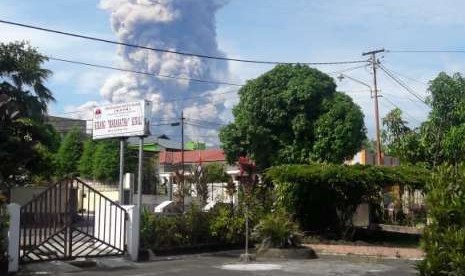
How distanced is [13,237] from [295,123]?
1567cm

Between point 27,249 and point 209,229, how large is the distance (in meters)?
6.21

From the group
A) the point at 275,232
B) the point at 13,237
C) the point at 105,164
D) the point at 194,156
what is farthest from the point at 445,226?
the point at 194,156

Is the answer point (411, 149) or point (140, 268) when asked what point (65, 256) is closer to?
point (140, 268)

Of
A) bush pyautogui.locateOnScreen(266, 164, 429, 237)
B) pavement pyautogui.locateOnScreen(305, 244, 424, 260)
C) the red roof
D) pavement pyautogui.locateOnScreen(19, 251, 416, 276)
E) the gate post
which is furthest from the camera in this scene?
the red roof

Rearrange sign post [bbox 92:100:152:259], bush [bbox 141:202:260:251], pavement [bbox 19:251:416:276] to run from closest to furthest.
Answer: pavement [bbox 19:251:416:276] → sign post [bbox 92:100:152:259] → bush [bbox 141:202:260:251]

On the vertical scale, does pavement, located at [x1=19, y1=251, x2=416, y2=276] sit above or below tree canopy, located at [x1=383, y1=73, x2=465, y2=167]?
below

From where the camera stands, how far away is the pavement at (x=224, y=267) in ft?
48.5

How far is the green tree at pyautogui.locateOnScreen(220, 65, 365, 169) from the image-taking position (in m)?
27.7

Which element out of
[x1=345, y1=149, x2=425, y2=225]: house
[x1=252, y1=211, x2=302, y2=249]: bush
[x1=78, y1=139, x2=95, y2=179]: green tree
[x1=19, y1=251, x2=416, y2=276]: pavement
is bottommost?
[x1=19, y1=251, x2=416, y2=276]: pavement

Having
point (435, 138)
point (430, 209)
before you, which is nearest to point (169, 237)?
point (430, 209)

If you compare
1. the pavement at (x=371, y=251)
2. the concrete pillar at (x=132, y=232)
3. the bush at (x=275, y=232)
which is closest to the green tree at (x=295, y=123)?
the pavement at (x=371, y=251)

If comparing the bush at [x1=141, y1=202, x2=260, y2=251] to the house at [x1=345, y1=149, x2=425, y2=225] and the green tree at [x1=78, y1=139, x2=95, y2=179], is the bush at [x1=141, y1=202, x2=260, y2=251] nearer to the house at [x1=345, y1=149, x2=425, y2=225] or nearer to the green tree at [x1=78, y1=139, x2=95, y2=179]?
the house at [x1=345, y1=149, x2=425, y2=225]

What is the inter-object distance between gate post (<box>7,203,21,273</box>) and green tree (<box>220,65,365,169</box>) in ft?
49.3

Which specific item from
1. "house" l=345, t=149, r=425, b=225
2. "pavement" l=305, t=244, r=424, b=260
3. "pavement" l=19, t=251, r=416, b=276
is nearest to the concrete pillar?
"pavement" l=19, t=251, r=416, b=276
